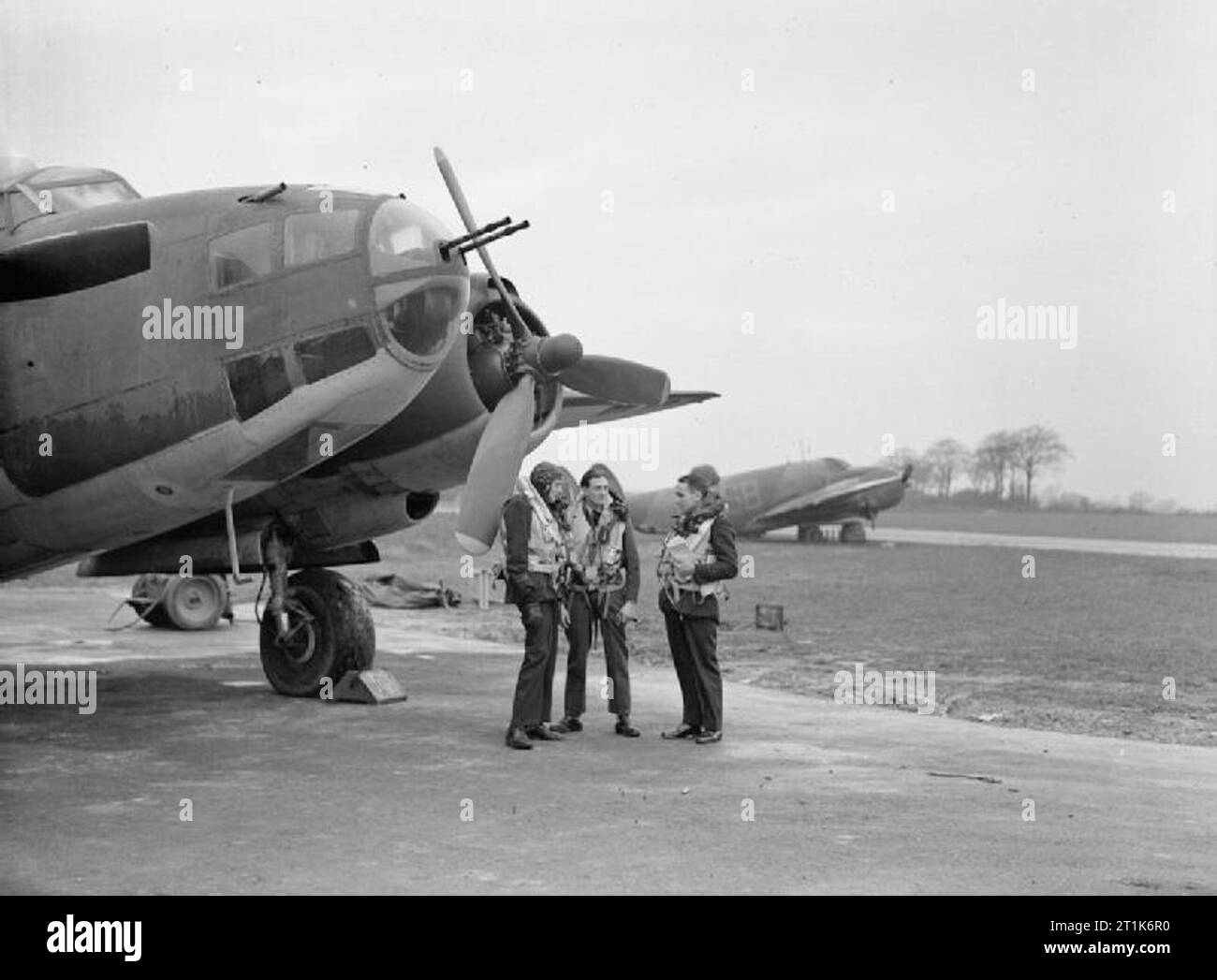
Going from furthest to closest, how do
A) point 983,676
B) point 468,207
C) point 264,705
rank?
point 983,676, point 264,705, point 468,207

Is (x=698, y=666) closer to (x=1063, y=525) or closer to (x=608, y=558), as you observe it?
(x=608, y=558)

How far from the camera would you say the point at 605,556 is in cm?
1152

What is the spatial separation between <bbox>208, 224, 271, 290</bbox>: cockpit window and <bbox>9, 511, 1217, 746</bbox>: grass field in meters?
5.78

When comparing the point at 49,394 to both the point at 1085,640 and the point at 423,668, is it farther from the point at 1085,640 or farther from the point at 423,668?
the point at 1085,640

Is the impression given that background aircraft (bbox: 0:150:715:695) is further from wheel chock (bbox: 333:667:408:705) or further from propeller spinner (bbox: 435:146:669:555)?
wheel chock (bbox: 333:667:408:705)

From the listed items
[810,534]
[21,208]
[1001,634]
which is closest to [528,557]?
[21,208]

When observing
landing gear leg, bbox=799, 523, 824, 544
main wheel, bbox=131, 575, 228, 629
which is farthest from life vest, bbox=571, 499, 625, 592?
landing gear leg, bbox=799, 523, 824, 544

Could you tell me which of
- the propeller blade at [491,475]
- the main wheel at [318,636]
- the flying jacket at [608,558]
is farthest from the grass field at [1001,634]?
the propeller blade at [491,475]

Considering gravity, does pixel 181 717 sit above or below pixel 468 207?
below

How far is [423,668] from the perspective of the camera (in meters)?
16.0

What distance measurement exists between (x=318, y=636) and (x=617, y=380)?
369 centimetres

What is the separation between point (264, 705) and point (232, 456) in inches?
119

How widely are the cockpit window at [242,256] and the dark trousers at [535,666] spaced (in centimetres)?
326

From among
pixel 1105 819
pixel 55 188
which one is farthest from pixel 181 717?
pixel 1105 819
